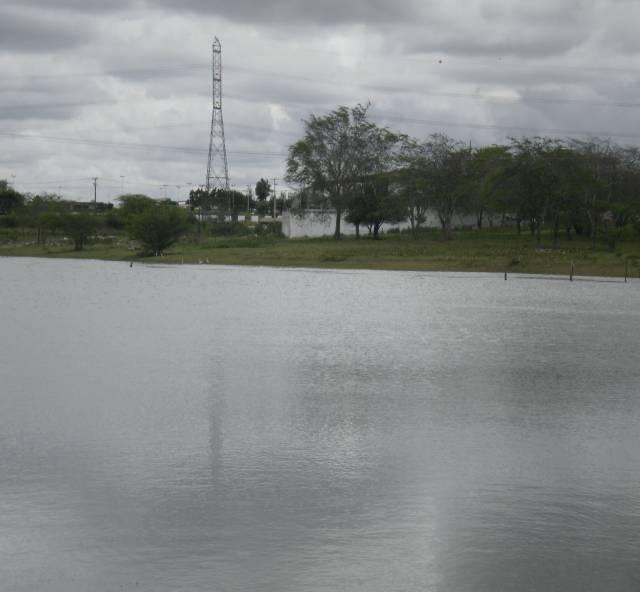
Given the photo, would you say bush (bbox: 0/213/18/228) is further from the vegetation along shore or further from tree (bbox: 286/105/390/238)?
tree (bbox: 286/105/390/238)

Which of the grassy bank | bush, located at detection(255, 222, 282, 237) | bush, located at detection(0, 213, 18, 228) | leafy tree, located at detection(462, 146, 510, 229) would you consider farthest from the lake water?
bush, located at detection(0, 213, 18, 228)

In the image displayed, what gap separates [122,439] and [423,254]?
198ft

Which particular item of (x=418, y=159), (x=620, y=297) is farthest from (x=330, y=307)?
(x=418, y=159)

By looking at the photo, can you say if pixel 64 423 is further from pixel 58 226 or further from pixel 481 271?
pixel 58 226

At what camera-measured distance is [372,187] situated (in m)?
99.8

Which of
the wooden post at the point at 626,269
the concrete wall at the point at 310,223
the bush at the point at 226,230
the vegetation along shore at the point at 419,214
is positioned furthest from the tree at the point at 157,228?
the wooden post at the point at 626,269

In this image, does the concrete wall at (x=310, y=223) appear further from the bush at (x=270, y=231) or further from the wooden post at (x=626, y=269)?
the wooden post at (x=626, y=269)

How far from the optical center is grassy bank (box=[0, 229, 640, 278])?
6456 cm

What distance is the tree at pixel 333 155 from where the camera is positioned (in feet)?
328

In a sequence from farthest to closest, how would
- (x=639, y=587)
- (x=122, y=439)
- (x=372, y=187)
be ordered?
(x=372, y=187)
(x=122, y=439)
(x=639, y=587)

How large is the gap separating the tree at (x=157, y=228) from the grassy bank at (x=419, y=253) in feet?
4.71

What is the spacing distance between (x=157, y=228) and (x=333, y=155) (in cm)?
2405

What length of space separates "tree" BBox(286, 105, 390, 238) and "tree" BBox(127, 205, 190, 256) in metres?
18.8

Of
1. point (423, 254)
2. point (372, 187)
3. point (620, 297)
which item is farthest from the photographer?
point (372, 187)
